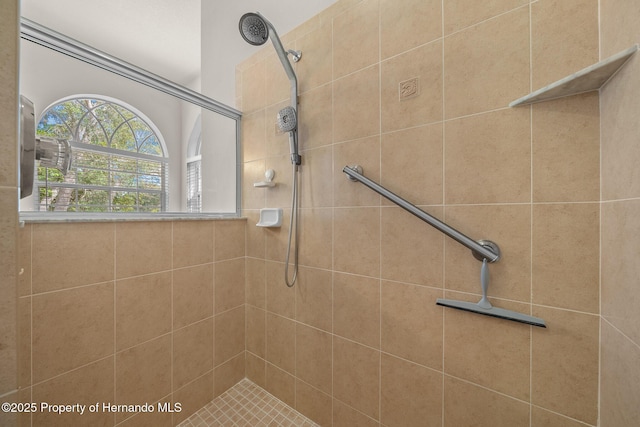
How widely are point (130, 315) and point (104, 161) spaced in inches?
27.7

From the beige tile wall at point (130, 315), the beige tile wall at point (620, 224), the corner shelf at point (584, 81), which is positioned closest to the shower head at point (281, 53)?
the beige tile wall at point (130, 315)

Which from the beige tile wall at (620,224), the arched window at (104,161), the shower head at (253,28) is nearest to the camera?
the beige tile wall at (620,224)

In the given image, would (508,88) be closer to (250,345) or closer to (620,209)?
(620,209)

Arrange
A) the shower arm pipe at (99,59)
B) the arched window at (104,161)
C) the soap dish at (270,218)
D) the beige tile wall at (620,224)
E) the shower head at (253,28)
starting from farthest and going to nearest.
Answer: the soap dish at (270,218)
the shower head at (253,28)
the arched window at (104,161)
the shower arm pipe at (99,59)
the beige tile wall at (620,224)

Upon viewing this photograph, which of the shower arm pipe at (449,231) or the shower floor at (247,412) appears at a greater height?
the shower arm pipe at (449,231)

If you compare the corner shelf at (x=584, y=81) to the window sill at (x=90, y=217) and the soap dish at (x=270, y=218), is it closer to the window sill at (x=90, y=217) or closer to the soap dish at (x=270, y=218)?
the soap dish at (x=270, y=218)

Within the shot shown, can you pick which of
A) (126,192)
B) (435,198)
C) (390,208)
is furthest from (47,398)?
(435,198)

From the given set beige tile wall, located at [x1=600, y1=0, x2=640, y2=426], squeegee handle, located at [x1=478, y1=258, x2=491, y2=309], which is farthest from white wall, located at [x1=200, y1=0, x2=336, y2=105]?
squeegee handle, located at [x1=478, y1=258, x2=491, y2=309]

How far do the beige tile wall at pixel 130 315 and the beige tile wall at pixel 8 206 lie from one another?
0.66 meters

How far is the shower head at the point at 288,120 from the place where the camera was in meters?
1.12

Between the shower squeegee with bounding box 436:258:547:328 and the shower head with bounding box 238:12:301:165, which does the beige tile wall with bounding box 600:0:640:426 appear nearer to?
the shower squeegee with bounding box 436:258:547:328

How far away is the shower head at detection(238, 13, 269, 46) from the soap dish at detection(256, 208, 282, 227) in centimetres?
79

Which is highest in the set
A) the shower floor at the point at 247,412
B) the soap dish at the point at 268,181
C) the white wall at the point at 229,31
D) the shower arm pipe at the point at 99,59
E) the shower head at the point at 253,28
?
the white wall at the point at 229,31

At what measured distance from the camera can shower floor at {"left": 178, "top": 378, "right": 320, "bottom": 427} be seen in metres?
1.15
